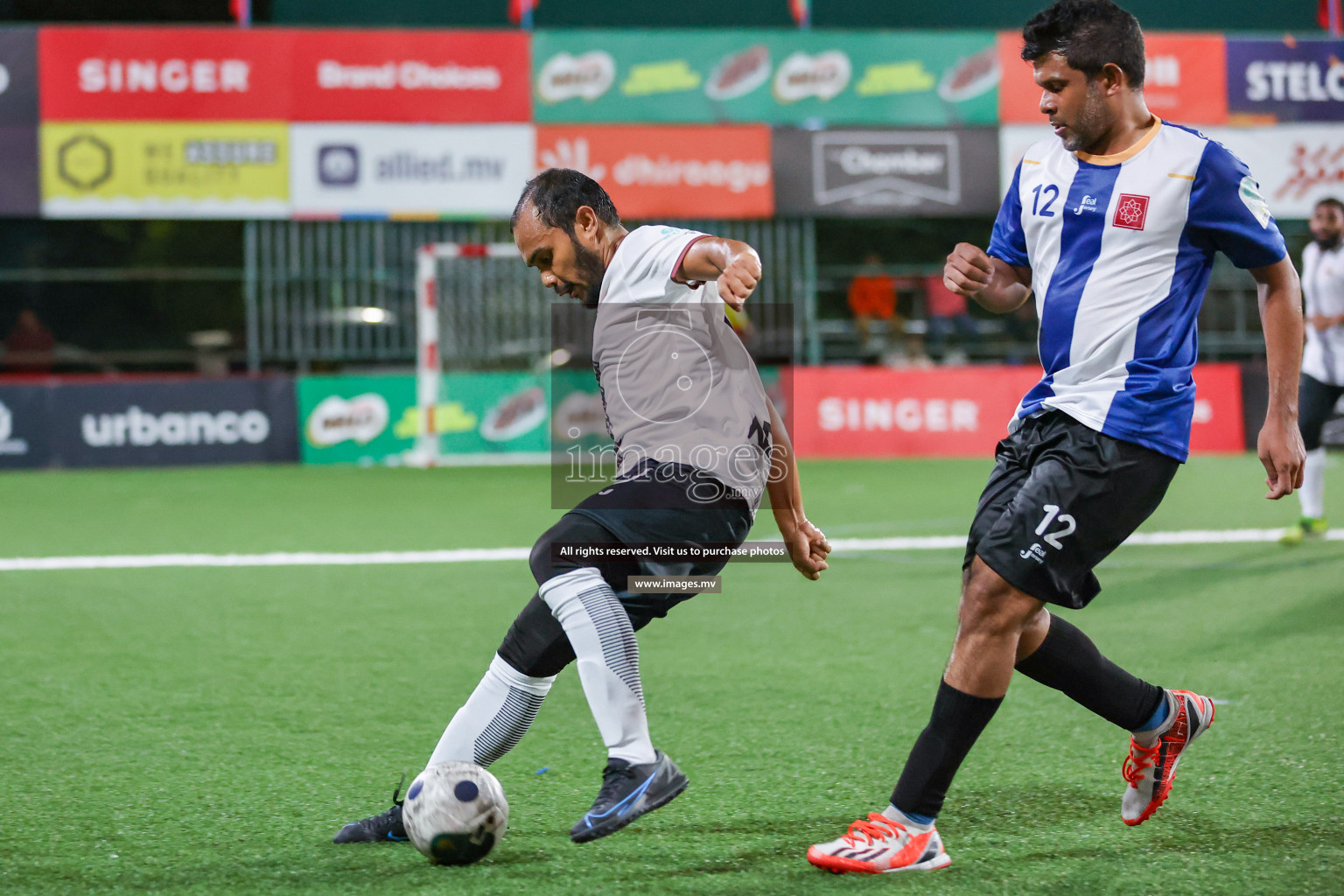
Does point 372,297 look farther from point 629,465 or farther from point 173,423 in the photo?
point 629,465

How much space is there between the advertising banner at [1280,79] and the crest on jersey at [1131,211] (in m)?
16.3

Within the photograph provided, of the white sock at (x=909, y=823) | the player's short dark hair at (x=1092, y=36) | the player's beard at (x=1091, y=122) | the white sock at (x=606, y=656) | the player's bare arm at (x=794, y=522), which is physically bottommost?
the white sock at (x=909, y=823)

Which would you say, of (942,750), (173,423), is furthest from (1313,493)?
(173,423)

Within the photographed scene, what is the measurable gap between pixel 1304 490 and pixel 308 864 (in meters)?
7.52

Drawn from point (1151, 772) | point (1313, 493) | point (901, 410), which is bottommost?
point (1151, 772)

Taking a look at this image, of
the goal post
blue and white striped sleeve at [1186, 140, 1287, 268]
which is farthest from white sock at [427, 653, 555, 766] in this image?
the goal post

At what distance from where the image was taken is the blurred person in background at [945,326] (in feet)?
58.0

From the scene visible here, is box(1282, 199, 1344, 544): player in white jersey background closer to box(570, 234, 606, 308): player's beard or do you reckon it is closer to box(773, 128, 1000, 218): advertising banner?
box(570, 234, 606, 308): player's beard

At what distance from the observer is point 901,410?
52.2 feet

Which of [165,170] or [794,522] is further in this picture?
[165,170]

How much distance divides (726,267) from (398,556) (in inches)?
232

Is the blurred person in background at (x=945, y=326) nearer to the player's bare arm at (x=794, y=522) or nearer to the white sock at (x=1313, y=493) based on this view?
the white sock at (x=1313, y=493)

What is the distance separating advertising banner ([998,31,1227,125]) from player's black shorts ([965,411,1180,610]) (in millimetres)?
14995

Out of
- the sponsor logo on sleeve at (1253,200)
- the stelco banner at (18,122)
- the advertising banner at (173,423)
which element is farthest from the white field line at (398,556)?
the stelco banner at (18,122)
